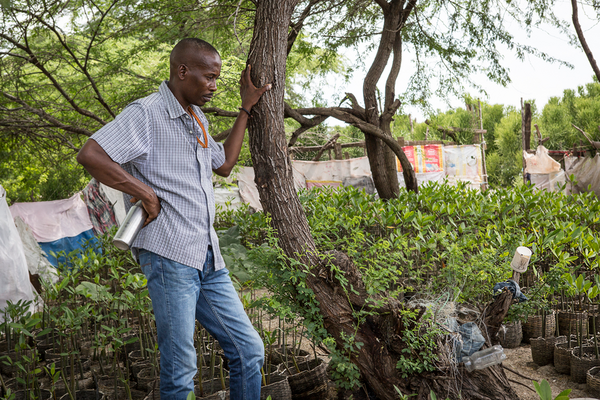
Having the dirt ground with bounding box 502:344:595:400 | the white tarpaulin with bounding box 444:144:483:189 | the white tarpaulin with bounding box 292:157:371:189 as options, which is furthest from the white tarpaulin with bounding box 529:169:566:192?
the dirt ground with bounding box 502:344:595:400

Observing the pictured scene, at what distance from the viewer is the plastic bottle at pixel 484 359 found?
2.81 m

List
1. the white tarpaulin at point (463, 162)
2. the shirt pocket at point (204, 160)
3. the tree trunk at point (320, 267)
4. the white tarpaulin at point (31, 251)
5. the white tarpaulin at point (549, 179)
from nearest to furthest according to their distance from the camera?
the shirt pocket at point (204, 160)
the tree trunk at point (320, 267)
the white tarpaulin at point (31, 251)
the white tarpaulin at point (549, 179)
the white tarpaulin at point (463, 162)

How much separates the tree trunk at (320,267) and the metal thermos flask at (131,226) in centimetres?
108

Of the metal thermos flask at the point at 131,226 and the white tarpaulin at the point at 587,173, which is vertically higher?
the metal thermos flask at the point at 131,226

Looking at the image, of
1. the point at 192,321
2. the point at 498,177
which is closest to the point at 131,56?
the point at 192,321

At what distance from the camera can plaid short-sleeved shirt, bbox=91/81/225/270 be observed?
197 centimetres

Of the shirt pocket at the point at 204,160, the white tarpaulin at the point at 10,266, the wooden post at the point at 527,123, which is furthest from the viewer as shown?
the wooden post at the point at 527,123

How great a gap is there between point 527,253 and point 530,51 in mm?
5086

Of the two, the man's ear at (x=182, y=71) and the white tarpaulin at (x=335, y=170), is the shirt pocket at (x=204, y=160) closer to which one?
the man's ear at (x=182, y=71)

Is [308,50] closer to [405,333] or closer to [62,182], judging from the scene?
[405,333]

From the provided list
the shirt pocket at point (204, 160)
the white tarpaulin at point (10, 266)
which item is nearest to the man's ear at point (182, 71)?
the shirt pocket at point (204, 160)

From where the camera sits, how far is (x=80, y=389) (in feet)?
10.3

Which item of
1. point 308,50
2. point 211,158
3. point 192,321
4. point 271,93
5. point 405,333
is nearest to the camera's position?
point 192,321

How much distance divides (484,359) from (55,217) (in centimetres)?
681
